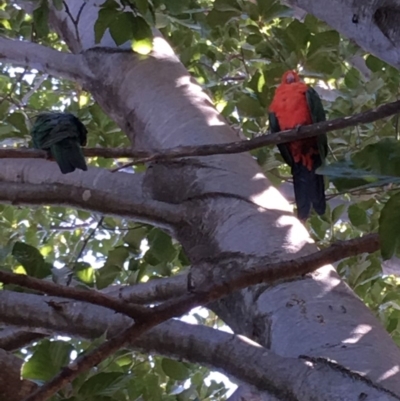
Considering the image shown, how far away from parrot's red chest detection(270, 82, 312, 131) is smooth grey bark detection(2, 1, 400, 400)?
523 millimetres

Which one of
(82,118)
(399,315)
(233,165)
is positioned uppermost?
(82,118)

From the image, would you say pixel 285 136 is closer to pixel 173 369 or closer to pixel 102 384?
pixel 102 384

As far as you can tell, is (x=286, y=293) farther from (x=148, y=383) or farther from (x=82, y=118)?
(x=82, y=118)

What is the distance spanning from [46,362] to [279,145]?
1429 millimetres

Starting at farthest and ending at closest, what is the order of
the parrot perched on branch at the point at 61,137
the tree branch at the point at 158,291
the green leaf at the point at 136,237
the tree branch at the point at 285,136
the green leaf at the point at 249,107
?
the green leaf at the point at 249,107, the green leaf at the point at 136,237, the parrot perched on branch at the point at 61,137, the tree branch at the point at 158,291, the tree branch at the point at 285,136

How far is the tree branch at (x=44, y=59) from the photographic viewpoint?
1896mm

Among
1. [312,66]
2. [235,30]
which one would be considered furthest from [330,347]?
[235,30]

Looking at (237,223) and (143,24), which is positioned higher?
(143,24)

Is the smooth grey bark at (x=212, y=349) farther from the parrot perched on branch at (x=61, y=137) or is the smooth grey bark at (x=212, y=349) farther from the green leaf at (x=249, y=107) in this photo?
the green leaf at (x=249, y=107)

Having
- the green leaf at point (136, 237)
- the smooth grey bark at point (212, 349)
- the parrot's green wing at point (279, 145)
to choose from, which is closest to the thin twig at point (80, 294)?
the smooth grey bark at point (212, 349)

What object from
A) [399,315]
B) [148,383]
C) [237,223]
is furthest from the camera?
[399,315]

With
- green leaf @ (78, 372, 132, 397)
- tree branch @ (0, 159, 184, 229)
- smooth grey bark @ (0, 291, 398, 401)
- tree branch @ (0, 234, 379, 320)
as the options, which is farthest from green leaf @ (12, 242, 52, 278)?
tree branch @ (0, 234, 379, 320)

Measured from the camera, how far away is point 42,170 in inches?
67.6

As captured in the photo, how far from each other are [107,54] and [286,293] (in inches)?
40.9
